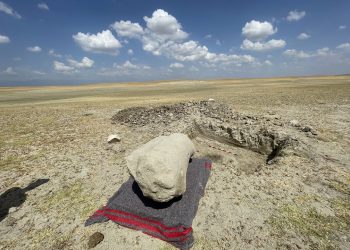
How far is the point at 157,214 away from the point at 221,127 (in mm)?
7692

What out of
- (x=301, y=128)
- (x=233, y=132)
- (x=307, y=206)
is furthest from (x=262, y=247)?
(x=301, y=128)

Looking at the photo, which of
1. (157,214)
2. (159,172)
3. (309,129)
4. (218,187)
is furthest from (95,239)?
(309,129)

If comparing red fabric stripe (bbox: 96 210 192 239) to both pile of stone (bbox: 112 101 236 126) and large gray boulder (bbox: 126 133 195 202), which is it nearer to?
large gray boulder (bbox: 126 133 195 202)

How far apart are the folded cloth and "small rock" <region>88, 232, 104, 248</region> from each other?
424 mm

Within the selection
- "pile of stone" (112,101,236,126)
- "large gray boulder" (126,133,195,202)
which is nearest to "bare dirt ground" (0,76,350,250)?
"large gray boulder" (126,133,195,202)

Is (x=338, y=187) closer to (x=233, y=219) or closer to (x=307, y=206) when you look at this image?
(x=307, y=206)

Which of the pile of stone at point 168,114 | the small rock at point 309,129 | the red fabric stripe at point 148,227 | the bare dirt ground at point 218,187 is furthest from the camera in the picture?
the pile of stone at point 168,114

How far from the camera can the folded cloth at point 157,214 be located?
4320mm

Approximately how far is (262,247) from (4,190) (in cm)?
765

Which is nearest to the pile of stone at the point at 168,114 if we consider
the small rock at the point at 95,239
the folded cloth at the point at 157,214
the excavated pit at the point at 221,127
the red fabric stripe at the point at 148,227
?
the excavated pit at the point at 221,127

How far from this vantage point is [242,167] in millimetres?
8414

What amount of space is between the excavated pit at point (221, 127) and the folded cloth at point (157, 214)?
451 centimetres

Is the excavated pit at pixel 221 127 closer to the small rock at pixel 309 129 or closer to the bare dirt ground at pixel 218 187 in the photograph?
the bare dirt ground at pixel 218 187

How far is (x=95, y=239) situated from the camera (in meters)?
4.42
